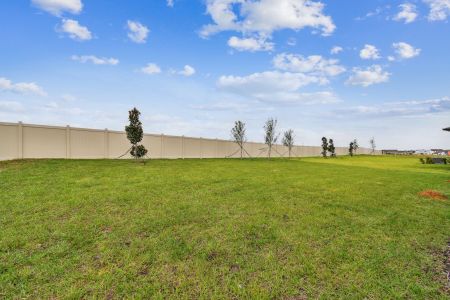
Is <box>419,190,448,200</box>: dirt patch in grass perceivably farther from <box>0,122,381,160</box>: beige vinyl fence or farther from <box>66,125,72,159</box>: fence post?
<box>66,125,72,159</box>: fence post

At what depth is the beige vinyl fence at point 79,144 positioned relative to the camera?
56.1 ft

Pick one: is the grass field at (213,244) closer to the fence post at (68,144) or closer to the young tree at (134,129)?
the young tree at (134,129)

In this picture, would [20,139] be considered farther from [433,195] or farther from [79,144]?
[433,195]

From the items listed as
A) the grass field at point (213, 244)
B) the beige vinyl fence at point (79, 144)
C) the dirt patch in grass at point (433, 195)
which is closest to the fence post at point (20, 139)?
the beige vinyl fence at point (79, 144)

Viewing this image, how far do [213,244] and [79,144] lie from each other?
17.8 m

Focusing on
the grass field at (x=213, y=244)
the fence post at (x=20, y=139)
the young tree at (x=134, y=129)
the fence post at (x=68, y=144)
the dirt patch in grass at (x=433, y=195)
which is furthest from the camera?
the young tree at (x=134, y=129)

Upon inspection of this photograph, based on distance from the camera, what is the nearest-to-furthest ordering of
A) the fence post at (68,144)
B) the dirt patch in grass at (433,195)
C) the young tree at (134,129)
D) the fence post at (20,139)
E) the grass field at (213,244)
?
the grass field at (213,244), the dirt patch in grass at (433,195), the fence post at (20,139), the fence post at (68,144), the young tree at (134,129)

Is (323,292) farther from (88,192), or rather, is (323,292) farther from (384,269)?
(88,192)

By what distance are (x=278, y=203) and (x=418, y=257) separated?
3786 mm

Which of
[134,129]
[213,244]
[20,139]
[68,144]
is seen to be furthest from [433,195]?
[20,139]

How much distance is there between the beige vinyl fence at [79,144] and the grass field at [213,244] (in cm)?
927

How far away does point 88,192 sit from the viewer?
356 inches

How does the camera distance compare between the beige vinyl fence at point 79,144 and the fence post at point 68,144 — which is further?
the fence post at point 68,144

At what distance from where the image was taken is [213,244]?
557 cm
